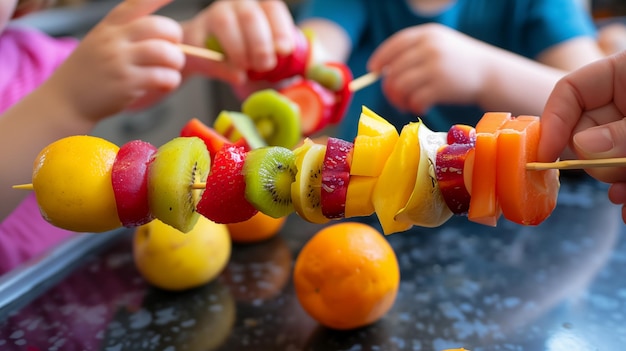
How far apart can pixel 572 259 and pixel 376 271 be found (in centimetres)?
36

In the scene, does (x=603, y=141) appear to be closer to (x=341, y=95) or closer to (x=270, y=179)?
(x=270, y=179)

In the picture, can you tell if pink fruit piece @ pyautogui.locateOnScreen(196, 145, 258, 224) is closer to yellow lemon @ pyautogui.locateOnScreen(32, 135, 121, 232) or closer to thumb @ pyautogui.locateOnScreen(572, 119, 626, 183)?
yellow lemon @ pyautogui.locateOnScreen(32, 135, 121, 232)

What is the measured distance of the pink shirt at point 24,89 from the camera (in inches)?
42.4

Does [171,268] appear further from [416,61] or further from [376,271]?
[416,61]

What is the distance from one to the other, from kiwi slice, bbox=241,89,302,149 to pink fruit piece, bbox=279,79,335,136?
0.09 meters

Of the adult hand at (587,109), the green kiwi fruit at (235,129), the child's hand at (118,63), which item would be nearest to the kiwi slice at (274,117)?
the green kiwi fruit at (235,129)

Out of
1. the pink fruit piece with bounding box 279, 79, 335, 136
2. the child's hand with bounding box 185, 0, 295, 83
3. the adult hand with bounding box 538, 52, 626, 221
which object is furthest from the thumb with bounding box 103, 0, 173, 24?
the adult hand with bounding box 538, 52, 626, 221

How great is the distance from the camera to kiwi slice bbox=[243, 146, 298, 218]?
0.56m

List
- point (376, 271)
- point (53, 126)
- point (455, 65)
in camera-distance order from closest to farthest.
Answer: point (376, 271) → point (53, 126) → point (455, 65)

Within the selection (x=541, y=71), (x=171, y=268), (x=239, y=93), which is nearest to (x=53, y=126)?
(x=171, y=268)

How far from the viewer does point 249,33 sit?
1058mm

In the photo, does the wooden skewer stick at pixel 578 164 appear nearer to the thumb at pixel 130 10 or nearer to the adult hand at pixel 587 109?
the adult hand at pixel 587 109

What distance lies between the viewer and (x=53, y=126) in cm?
82

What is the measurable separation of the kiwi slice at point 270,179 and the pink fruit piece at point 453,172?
15cm
